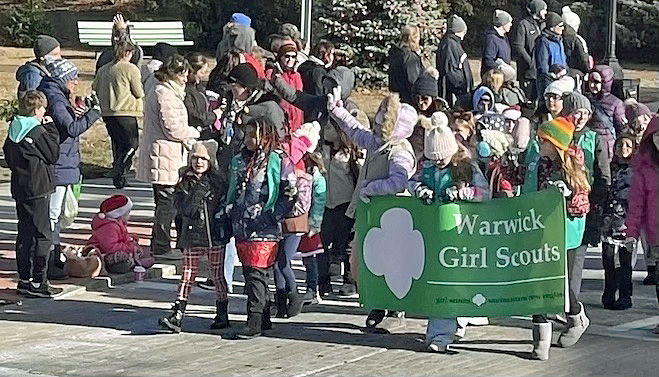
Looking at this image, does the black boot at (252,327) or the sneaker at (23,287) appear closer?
the black boot at (252,327)

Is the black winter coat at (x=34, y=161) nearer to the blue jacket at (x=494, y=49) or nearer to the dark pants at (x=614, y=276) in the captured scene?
the dark pants at (x=614, y=276)

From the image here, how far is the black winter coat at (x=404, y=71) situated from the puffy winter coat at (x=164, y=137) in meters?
2.91

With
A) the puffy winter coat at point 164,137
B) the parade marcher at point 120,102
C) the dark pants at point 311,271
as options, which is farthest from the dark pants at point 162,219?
the parade marcher at point 120,102

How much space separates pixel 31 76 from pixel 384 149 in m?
3.38

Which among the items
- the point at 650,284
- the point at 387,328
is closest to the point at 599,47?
the point at 650,284

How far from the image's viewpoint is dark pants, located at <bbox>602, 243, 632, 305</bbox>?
1100 centimetres

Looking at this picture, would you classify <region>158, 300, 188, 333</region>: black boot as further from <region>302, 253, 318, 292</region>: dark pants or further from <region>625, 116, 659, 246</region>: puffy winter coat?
<region>625, 116, 659, 246</region>: puffy winter coat

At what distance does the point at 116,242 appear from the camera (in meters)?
12.2

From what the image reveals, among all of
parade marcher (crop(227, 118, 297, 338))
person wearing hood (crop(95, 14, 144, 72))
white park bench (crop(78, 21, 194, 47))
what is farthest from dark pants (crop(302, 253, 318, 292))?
white park bench (crop(78, 21, 194, 47))

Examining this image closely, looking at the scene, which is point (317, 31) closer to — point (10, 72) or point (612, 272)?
point (10, 72)

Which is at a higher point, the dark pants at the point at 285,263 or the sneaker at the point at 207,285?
the dark pants at the point at 285,263

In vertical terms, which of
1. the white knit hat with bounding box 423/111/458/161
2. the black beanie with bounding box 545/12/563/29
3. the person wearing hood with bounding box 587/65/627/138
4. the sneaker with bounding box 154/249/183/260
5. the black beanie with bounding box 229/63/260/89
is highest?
the black beanie with bounding box 545/12/563/29

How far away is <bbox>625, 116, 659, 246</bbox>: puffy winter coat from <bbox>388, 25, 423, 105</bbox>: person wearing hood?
4.42m

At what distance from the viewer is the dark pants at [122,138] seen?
16875 millimetres
